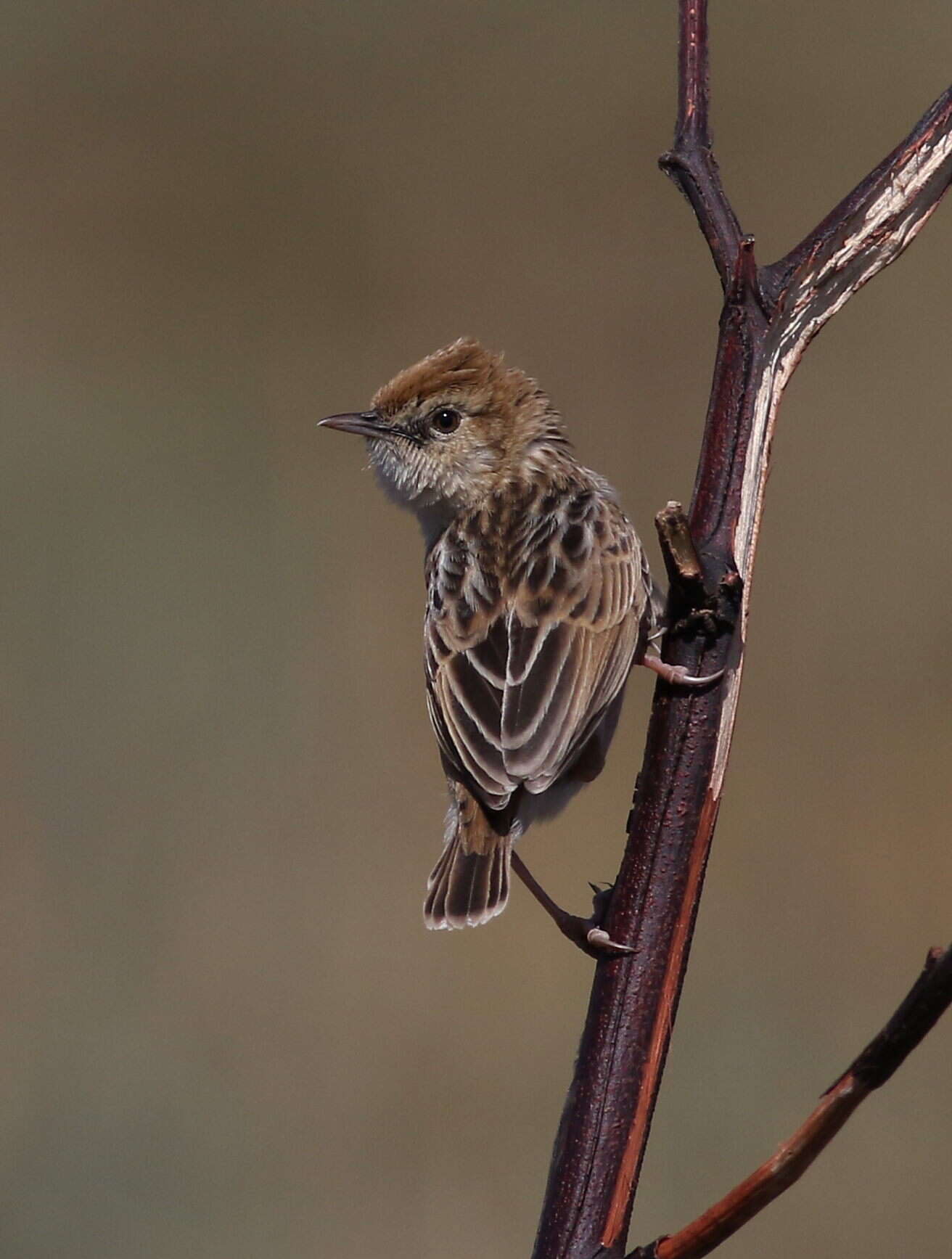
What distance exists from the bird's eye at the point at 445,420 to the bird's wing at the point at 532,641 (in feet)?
1.61

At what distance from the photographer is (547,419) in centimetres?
451

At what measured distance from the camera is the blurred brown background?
17.3ft

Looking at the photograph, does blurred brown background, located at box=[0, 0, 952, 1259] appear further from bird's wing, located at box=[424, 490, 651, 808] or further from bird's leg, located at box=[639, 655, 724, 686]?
bird's leg, located at box=[639, 655, 724, 686]

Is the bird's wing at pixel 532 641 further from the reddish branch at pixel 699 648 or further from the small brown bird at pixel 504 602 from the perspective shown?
the reddish branch at pixel 699 648

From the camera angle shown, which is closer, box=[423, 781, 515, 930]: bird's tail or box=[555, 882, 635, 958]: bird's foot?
box=[555, 882, 635, 958]: bird's foot

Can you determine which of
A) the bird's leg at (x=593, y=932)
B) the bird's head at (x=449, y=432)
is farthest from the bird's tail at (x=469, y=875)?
the bird's head at (x=449, y=432)

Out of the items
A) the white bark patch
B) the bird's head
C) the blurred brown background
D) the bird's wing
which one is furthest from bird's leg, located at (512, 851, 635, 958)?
the blurred brown background

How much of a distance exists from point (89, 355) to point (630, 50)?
339 cm

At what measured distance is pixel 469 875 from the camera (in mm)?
3158

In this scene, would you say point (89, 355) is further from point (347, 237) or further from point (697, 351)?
point (697, 351)

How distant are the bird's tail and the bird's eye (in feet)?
4.53

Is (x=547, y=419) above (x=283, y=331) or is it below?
below

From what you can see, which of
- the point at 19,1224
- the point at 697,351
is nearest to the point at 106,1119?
the point at 19,1224

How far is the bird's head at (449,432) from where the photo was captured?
4.28 meters
